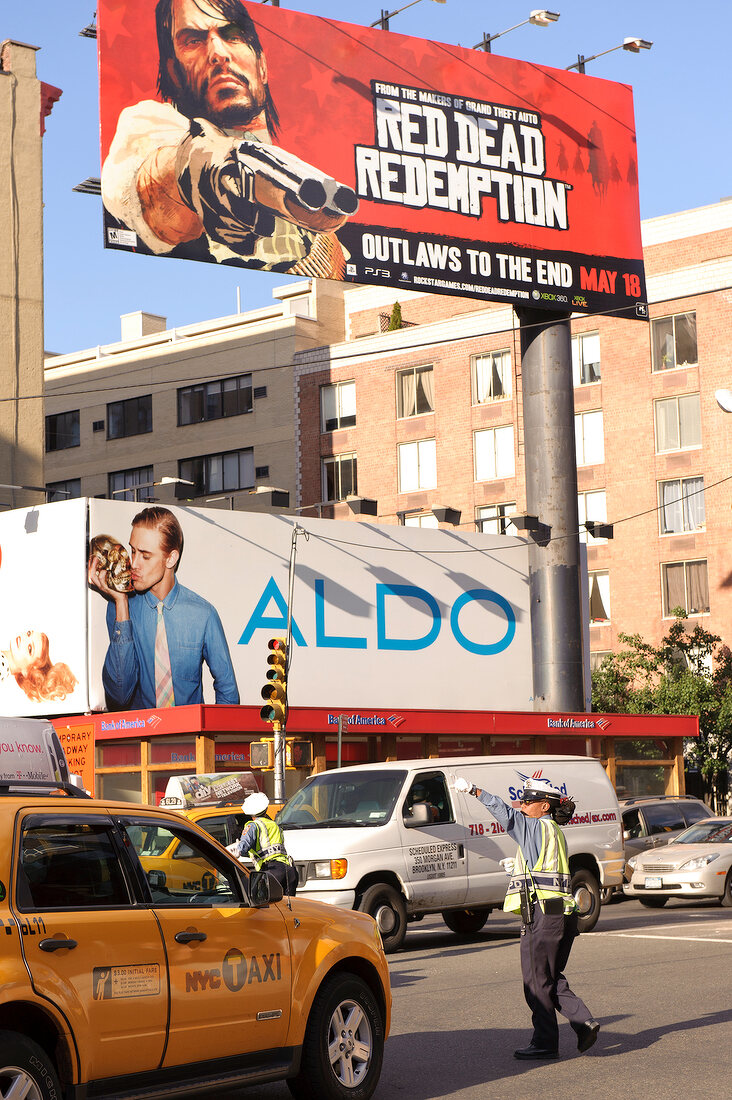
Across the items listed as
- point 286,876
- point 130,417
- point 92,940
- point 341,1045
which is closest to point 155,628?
point 286,876

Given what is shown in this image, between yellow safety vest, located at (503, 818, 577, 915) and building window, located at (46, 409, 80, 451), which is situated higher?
building window, located at (46, 409, 80, 451)

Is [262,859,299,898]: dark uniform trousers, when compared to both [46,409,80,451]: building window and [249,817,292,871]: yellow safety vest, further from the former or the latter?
[46,409,80,451]: building window

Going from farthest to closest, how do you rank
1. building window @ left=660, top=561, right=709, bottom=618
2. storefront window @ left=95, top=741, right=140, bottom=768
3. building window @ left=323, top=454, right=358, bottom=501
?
1. building window @ left=323, top=454, right=358, bottom=501
2. building window @ left=660, top=561, right=709, bottom=618
3. storefront window @ left=95, top=741, right=140, bottom=768

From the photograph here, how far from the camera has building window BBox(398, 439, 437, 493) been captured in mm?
59281

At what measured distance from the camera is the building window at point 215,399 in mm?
65750

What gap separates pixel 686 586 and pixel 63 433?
105ft

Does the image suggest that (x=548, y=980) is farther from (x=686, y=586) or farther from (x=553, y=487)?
(x=686, y=586)

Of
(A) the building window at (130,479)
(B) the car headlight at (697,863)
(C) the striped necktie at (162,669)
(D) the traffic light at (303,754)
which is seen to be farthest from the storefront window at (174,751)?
(A) the building window at (130,479)

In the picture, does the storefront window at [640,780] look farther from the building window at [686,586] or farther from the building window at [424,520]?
the building window at [424,520]

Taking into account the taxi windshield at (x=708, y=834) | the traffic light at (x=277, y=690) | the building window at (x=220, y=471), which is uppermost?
the building window at (x=220, y=471)

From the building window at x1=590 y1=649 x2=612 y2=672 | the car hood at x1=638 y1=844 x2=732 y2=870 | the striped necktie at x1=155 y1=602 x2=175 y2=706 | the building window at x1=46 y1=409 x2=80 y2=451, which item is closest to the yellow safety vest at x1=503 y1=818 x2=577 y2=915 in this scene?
the car hood at x1=638 y1=844 x2=732 y2=870

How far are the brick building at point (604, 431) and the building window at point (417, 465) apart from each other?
0.05 m

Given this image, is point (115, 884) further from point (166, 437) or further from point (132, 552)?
point (166, 437)

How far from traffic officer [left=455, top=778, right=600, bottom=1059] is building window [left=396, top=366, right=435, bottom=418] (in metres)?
49.4
